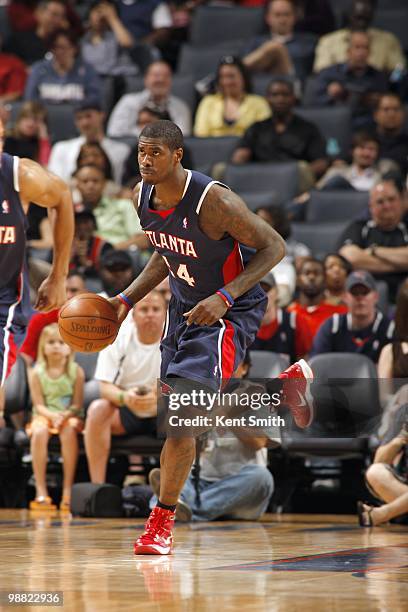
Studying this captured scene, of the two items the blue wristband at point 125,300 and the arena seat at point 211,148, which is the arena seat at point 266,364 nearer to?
the blue wristband at point 125,300

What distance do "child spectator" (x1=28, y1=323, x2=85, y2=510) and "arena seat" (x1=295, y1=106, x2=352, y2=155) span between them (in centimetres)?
380

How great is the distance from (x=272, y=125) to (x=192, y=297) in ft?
17.8

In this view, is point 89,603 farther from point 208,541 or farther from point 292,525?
point 292,525

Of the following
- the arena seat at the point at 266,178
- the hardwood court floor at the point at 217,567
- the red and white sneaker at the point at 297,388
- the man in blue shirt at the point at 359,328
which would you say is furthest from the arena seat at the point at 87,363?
the red and white sneaker at the point at 297,388

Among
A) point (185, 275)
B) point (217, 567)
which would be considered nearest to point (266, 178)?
point (185, 275)

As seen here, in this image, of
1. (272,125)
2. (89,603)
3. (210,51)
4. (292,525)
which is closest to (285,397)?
(292,525)

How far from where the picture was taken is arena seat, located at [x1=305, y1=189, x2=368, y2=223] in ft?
30.5

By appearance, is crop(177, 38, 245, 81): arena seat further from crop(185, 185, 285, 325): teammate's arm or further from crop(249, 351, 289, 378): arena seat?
crop(185, 185, 285, 325): teammate's arm

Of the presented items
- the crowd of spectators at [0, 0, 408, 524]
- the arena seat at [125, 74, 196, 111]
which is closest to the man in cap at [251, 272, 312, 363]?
the crowd of spectators at [0, 0, 408, 524]

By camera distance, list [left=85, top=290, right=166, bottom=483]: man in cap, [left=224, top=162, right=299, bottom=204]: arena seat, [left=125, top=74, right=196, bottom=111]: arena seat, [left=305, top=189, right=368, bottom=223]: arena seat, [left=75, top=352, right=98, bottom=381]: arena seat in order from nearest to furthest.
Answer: [left=85, top=290, right=166, bottom=483]: man in cap
[left=75, top=352, right=98, bottom=381]: arena seat
[left=305, top=189, right=368, bottom=223]: arena seat
[left=224, top=162, right=299, bottom=204]: arena seat
[left=125, top=74, right=196, bottom=111]: arena seat

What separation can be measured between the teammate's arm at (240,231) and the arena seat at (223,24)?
24.6 feet

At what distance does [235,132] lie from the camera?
10.4 m

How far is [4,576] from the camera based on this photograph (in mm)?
3762

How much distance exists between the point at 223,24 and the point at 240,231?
7.73 m
